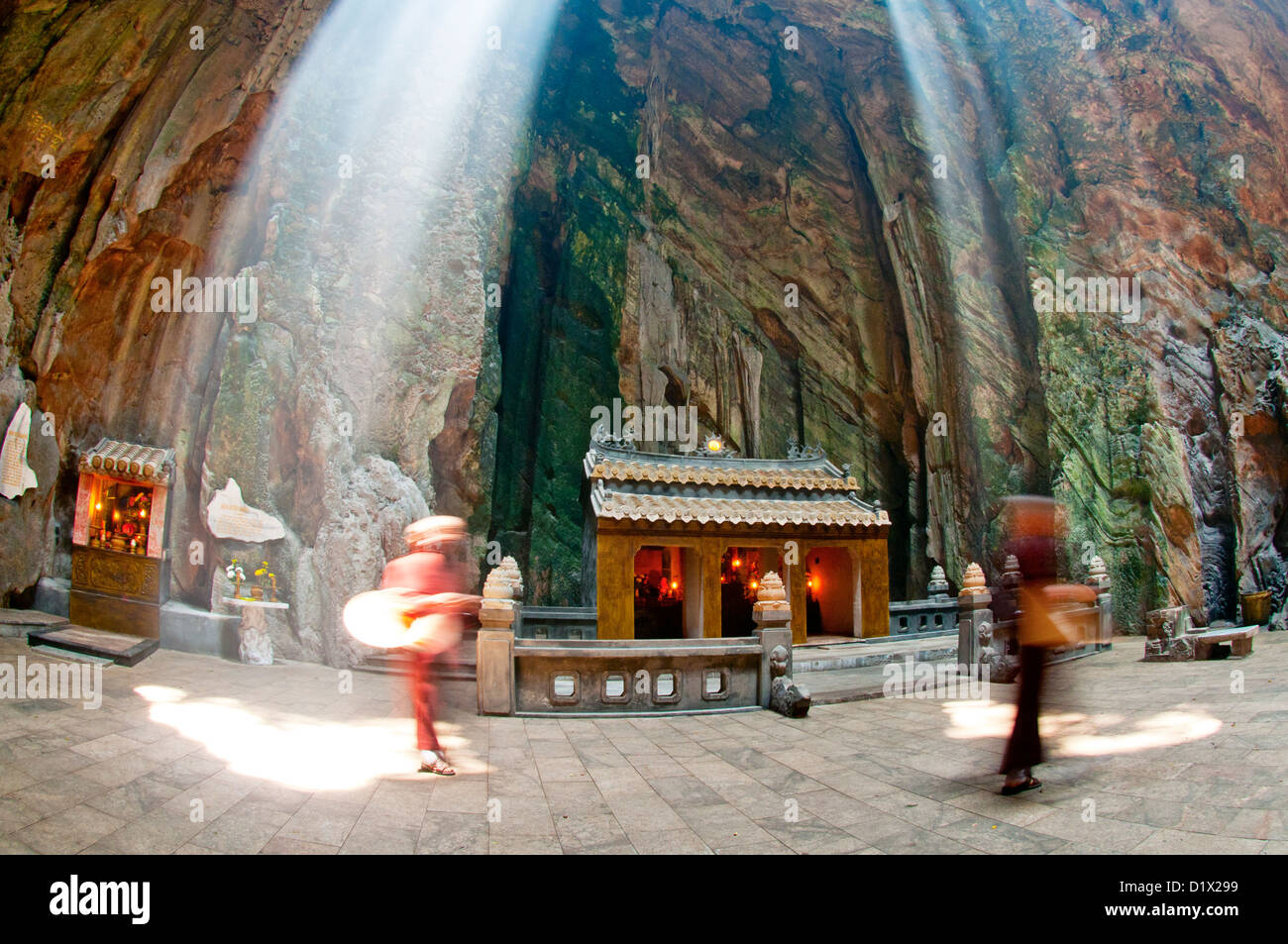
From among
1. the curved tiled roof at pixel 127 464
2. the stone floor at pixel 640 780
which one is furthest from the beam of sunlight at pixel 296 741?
the curved tiled roof at pixel 127 464

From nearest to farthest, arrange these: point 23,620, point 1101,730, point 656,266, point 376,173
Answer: point 1101,730
point 23,620
point 376,173
point 656,266

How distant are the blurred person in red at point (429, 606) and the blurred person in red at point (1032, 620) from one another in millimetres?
4128

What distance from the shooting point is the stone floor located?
11.1 feet

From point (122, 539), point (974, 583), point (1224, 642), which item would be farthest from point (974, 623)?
point (122, 539)

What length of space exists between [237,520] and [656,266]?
15537mm

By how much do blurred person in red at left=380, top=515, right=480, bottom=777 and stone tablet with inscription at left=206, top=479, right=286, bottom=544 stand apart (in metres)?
6.65

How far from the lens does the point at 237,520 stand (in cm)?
1000

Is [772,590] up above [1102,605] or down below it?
above

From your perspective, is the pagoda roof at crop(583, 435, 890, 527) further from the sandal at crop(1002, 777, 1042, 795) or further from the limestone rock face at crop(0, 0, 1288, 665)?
the sandal at crop(1002, 777, 1042, 795)

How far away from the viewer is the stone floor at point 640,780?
11.1 feet

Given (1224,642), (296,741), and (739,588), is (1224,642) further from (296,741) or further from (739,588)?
(296,741)

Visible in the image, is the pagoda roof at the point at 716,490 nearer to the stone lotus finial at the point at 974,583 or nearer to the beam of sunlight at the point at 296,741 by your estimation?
the stone lotus finial at the point at 974,583

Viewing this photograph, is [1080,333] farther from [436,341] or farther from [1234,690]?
[436,341]
